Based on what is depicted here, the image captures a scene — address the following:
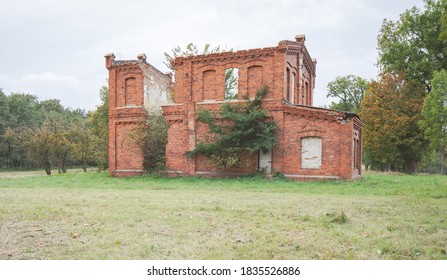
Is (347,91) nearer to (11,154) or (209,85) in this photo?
(209,85)

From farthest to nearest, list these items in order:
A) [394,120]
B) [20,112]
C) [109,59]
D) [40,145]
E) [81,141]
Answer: [20,112] → [81,141] → [40,145] → [394,120] → [109,59]

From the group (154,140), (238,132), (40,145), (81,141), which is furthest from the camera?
(81,141)

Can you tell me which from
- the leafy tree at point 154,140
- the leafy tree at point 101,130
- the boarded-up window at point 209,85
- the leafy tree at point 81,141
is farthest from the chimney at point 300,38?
the leafy tree at point 81,141

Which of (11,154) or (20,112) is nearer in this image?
(11,154)

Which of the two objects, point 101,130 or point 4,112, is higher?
point 4,112

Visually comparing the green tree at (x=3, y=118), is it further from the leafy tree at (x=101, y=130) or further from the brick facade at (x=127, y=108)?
the brick facade at (x=127, y=108)

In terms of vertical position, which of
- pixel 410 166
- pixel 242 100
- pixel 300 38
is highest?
pixel 300 38

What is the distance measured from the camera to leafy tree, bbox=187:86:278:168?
19312mm

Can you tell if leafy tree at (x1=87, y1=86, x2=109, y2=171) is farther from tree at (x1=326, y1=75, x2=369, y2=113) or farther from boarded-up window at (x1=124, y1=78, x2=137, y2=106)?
tree at (x1=326, y1=75, x2=369, y2=113)

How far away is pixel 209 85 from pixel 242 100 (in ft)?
8.39

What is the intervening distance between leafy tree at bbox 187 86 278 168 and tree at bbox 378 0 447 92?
19527 mm

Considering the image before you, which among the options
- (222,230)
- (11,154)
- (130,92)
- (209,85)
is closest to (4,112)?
(11,154)

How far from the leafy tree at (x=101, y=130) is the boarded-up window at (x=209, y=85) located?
47.2ft

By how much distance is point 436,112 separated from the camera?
2803 cm
